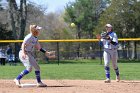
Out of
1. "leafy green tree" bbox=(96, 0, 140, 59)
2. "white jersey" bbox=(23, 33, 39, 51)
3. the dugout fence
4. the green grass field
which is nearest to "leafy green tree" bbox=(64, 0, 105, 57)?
"leafy green tree" bbox=(96, 0, 140, 59)

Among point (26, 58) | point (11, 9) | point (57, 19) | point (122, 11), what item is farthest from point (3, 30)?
point (57, 19)

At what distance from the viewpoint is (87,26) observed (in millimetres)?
63812

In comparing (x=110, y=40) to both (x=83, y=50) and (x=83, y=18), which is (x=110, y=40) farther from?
(x=83, y=18)

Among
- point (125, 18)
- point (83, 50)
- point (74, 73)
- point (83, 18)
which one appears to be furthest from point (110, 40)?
point (83, 18)

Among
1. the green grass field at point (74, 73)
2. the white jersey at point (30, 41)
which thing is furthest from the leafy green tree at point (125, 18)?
the white jersey at point (30, 41)

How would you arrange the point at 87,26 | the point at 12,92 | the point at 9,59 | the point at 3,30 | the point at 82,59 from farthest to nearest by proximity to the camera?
the point at 87,26
the point at 3,30
the point at 82,59
the point at 9,59
the point at 12,92

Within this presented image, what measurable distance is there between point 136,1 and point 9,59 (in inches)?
909

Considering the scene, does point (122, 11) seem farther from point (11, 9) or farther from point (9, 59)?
point (9, 59)

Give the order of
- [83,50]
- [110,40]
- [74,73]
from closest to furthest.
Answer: [110,40]
[74,73]
[83,50]

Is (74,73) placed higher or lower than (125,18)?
lower

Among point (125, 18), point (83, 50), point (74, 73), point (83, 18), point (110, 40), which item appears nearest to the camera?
point (110, 40)

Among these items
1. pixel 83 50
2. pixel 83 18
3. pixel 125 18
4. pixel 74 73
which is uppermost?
pixel 83 18

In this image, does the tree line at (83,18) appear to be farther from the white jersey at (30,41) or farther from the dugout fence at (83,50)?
the white jersey at (30,41)

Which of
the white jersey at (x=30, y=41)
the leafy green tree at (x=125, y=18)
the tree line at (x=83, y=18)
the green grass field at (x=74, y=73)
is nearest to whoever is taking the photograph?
the white jersey at (x=30, y=41)
